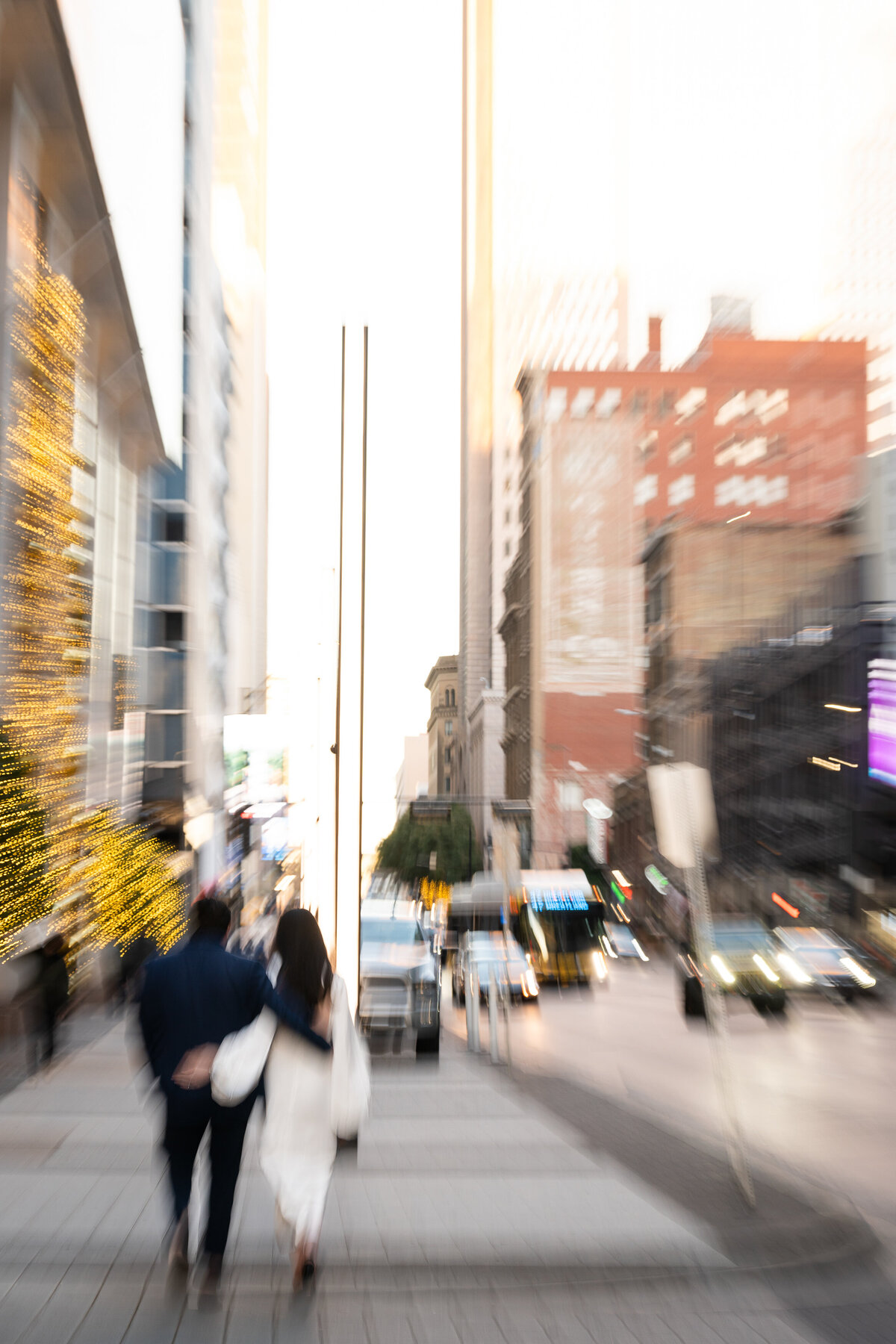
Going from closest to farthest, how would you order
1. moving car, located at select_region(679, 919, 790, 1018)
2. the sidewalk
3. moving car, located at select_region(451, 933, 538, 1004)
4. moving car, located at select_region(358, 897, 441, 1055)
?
the sidewalk, moving car, located at select_region(358, 897, 441, 1055), moving car, located at select_region(679, 919, 790, 1018), moving car, located at select_region(451, 933, 538, 1004)

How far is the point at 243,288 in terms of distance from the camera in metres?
63.0

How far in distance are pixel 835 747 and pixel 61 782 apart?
33492 millimetres

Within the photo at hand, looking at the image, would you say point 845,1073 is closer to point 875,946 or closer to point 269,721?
point 875,946

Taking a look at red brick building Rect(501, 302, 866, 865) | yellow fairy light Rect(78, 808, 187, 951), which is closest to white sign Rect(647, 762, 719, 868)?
yellow fairy light Rect(78, 808, 187, 951)

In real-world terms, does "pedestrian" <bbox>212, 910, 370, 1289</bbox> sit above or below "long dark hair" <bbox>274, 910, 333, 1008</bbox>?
below

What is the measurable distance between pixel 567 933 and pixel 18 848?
19810 millimetres

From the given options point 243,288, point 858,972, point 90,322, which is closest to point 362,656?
point 858,972

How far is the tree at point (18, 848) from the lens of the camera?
36.6 ft

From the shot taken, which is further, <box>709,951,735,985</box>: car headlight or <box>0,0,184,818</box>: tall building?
<box>709,951,735,985</box>: car headlight

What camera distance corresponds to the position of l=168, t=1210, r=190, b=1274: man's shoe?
400cm

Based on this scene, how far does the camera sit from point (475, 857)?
6644cm

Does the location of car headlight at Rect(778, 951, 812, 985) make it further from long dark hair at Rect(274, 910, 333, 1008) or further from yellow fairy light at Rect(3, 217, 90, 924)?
long dark hair at Rect(274, 910, 333, 1008)

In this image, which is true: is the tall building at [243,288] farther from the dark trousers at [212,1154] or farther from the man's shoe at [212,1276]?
the man's shoe at [212,1276]

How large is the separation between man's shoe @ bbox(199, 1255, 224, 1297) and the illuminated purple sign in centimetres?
3798
